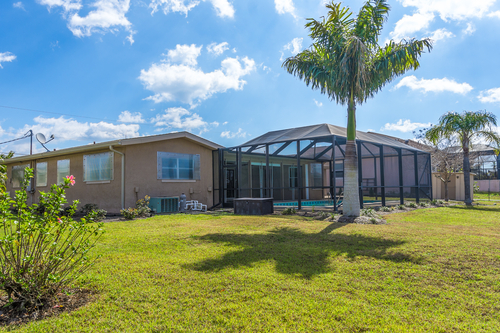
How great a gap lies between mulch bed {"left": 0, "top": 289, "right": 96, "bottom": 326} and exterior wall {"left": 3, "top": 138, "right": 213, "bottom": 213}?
8.38 m

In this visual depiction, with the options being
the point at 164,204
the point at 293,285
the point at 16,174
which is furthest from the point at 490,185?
the point at 16,174

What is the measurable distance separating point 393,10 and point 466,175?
10.3 metres

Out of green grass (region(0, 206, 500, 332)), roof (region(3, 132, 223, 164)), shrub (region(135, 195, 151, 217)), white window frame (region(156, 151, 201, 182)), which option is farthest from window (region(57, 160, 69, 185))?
green grass (region(0, 206, 500, 332))

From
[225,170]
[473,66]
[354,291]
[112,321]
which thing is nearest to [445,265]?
[354,291]

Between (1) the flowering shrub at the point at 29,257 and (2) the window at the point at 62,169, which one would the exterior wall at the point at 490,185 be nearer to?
(2) the window at the point at 62,169

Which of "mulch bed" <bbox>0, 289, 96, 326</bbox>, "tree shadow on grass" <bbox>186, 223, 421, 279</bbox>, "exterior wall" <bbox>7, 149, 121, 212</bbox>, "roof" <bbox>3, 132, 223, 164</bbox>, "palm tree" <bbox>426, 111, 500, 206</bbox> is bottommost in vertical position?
"tree shadow on grass" <bbox>186, 223, 421, 279</bbox>

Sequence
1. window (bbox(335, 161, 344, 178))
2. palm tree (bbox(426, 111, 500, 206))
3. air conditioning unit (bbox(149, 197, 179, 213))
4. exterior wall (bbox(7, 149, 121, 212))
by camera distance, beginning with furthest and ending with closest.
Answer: window (bbox(335, 161, 344, 178)) → palm tree (bbox(426, 111, 500, 206)) → air conditioning unit (bbox(149, 197, 179, 213)) → exterior wall (bbox(7, 149, 121, 212))

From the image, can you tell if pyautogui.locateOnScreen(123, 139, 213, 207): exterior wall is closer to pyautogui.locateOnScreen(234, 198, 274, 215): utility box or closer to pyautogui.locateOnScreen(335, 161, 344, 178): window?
pyautogui.locateOnScreen(234, 198, 274, 215): utility box

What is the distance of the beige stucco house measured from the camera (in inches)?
442

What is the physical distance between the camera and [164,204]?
11711mm

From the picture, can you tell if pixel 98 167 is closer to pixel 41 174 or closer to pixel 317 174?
pixel 41 174

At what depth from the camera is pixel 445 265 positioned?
4070mm

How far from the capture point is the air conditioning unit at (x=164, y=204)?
11477mm

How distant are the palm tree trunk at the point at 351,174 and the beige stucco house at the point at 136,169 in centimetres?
677
